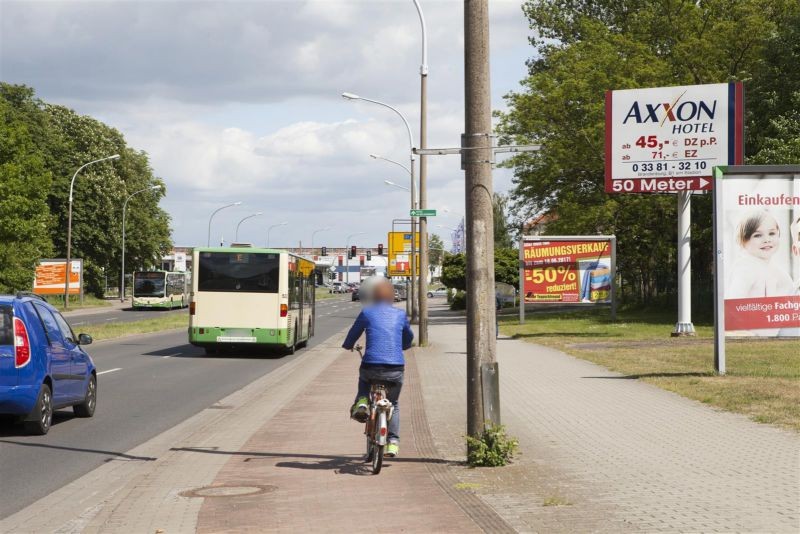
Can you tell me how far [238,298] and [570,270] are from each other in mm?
17033

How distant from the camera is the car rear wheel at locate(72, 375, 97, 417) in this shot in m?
14.5

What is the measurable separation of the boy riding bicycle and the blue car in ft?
14.6

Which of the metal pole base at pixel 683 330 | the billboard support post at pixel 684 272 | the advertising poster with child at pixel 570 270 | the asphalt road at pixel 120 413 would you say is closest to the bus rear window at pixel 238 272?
the asphalt road at pixel 120 413

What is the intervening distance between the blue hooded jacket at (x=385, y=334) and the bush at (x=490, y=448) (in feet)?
3.09

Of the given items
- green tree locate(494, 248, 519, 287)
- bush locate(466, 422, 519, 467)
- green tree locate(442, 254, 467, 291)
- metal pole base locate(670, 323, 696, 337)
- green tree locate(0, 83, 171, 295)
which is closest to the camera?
bush locate(466, 422, 519, 467)

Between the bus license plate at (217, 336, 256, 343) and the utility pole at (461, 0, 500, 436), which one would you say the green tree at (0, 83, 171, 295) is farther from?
the utility pole at (461, 0, 500, 436)

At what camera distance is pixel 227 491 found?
8.71 meters

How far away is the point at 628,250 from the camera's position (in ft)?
171

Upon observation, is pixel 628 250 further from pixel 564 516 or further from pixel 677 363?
pixel 564 516

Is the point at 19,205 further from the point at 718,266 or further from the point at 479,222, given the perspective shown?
the point at 479,222

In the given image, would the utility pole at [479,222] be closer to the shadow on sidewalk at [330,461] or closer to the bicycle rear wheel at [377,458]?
the shadow on sidewalk at [330,461]

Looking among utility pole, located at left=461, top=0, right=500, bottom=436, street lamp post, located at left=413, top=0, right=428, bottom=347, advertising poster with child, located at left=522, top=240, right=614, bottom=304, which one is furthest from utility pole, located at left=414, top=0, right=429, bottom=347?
utility pole, located at left=461, top=0, right=500, bottom=436

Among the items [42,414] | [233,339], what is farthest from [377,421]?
[233,339]

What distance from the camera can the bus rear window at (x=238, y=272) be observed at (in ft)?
89.4
